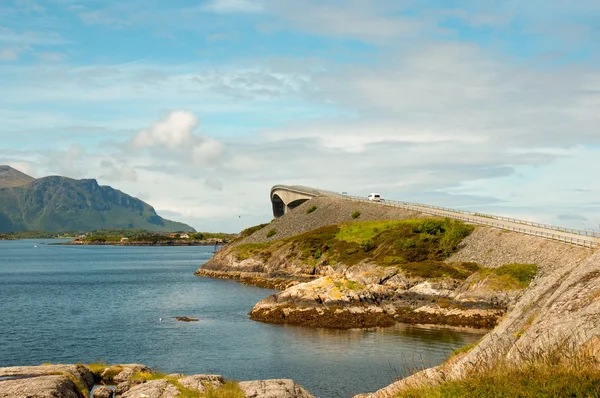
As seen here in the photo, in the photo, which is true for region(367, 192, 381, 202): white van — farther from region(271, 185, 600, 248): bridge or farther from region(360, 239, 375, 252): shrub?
region(360, 239, 375, 252): shrub

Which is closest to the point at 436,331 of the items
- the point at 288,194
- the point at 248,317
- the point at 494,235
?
the point at 248,317

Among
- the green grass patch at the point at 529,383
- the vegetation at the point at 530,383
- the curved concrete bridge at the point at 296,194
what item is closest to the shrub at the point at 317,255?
the curved concrete bridge at the point at 296,194

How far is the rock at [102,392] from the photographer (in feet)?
101

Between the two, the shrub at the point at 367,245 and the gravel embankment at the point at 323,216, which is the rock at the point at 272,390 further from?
the gravel embankment at the point at 323,216

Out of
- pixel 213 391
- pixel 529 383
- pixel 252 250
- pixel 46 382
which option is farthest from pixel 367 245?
pixel 529 383

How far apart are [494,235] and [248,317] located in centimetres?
3994

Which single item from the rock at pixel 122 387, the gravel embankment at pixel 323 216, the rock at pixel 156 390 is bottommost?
the rock at pixel 122 387

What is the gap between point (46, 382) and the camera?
87.1 ft

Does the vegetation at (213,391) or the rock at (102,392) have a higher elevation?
the vegetation at (213,391)

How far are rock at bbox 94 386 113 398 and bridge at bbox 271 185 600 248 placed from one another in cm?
3115

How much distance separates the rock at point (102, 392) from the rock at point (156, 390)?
3.52 metres

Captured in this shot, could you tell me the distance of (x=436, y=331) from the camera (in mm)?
58719

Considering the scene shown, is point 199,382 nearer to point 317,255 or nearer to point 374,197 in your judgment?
point 317,255

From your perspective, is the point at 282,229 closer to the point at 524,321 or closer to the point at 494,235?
the point at 494,235
